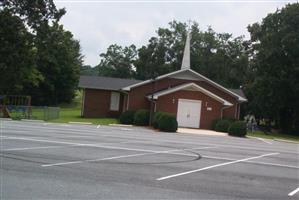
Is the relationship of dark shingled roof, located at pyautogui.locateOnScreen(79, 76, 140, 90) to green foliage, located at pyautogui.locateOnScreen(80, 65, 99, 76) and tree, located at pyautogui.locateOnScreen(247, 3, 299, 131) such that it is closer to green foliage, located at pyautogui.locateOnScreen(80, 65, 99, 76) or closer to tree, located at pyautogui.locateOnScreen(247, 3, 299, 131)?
tree, located at pyautogui.locateOnScreen(247, 3, 299, 131)

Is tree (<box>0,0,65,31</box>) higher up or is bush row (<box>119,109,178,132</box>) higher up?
tree (<box>0,0,65,31</box>)

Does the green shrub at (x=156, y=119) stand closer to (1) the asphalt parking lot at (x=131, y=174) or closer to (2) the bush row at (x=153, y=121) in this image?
(2) the bush row at (x=153, y=121)

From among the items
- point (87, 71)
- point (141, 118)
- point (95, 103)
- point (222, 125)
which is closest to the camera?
point (222, 125)

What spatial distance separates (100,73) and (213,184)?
89.6m

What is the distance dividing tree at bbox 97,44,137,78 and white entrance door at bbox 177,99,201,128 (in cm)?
5186

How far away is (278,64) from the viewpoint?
4916 cm

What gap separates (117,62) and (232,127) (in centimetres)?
6424

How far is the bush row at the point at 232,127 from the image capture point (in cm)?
3709

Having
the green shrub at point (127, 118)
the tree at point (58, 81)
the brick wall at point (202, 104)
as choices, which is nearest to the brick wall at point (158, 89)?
the brick wall at point (202, 104)

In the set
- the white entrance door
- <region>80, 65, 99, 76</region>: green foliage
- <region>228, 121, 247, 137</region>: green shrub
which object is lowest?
<region>228, 121, 247, 137</region>: green shrub

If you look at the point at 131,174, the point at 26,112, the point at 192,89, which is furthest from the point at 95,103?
the point at 131,174

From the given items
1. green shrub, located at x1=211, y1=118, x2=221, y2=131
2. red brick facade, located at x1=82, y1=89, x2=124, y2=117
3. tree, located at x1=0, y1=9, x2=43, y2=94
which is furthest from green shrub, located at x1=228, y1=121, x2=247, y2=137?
tree, located at x1=0, y1=9, x2=43, y2=94

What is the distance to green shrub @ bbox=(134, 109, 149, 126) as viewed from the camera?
40812mm

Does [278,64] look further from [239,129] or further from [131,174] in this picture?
[131,174]
